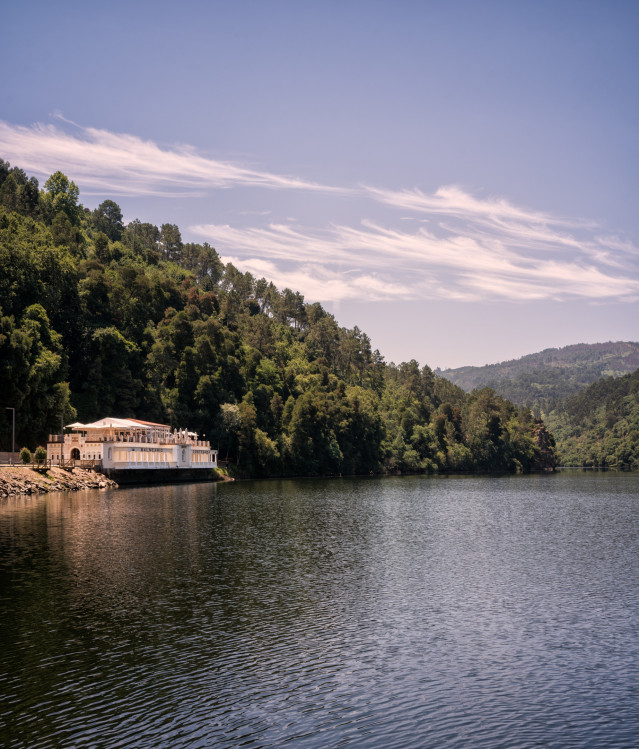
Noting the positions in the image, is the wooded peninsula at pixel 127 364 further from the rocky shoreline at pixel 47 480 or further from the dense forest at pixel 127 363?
the rocky shoreline at pixel 47 480

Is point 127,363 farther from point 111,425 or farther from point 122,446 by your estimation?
point 122,446

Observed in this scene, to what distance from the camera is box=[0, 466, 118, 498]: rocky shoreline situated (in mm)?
89625

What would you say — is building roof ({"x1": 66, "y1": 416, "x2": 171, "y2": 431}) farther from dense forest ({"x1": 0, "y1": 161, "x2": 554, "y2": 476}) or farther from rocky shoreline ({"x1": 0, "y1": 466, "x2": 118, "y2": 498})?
rocky shoreline ({"x1": 0, "y1": 466, "x2": 118, "y2": 498})

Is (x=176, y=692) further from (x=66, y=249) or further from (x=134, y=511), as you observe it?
(x=66, y=249)

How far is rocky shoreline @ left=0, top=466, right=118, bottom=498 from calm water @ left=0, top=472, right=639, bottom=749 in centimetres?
3280

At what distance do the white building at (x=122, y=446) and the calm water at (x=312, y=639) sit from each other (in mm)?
58073

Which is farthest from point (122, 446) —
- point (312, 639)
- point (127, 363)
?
point (312, 639)

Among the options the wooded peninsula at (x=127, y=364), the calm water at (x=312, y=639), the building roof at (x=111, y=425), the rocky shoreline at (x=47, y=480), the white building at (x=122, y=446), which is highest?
the wooded peninsula at (x=127, y=364)

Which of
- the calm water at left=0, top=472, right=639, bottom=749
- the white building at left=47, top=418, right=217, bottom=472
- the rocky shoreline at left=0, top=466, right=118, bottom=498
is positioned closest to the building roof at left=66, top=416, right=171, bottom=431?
the white building at left=47, top=418, right=217, bottom=472

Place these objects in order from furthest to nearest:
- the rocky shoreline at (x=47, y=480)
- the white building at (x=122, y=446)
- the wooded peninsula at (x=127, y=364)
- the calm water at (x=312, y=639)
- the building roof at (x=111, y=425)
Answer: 1. the building roof at (x=111, y=425)
2. the white building at (x=122, y=446)
3. the wooded peninsula at (x=127, y=364)
4. the rocky shoreline at (x=47, y=480)
5. the calm water at (x=312, y=639)

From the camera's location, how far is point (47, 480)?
98.3m

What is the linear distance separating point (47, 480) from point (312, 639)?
258 feet

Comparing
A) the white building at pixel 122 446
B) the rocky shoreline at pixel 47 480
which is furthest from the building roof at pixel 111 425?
the rocky shoreline at pixel 47 480

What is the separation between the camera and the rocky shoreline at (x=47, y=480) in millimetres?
89625
